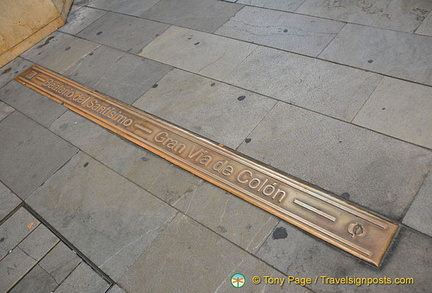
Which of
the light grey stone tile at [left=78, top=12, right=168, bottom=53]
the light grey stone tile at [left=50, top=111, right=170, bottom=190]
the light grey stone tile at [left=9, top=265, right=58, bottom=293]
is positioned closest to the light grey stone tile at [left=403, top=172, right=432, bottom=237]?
the light grey stone tile at [left=50, top=111, right=170, bottom=190]

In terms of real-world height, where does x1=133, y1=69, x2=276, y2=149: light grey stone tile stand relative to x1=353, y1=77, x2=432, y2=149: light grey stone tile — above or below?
above

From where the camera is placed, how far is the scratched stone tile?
108 inches

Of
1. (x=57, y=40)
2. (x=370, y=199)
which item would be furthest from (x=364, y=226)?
(x=57, y=40)

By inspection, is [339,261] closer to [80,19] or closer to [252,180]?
[252,180]

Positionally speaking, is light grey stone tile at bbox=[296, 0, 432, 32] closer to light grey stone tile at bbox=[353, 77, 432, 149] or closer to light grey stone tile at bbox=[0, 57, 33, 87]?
light grey stone tile at bbox=[353, 77, 432, 149]

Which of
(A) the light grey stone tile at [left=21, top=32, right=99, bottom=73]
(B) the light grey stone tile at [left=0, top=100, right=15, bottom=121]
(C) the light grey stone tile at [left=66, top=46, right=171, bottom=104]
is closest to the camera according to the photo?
(C) the light grey stone tile at [left=66, top=46, right=171, bottom=104]

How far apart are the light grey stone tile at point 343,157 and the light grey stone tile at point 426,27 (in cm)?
182

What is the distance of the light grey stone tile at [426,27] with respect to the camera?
4495mm

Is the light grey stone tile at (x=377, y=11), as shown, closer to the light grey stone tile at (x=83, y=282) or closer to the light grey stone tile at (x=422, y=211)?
the light grey stone tile at (x=422, y=211)

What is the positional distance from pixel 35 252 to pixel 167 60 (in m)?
3.19

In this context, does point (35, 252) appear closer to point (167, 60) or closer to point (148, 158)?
point (148, 158)

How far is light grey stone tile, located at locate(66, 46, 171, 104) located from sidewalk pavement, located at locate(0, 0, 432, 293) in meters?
0.02

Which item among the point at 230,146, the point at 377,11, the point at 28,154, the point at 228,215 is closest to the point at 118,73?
the point at 28,154

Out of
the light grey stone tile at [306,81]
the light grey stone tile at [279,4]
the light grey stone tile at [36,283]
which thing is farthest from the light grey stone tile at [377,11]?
the light grey stone tile at [36,283]
